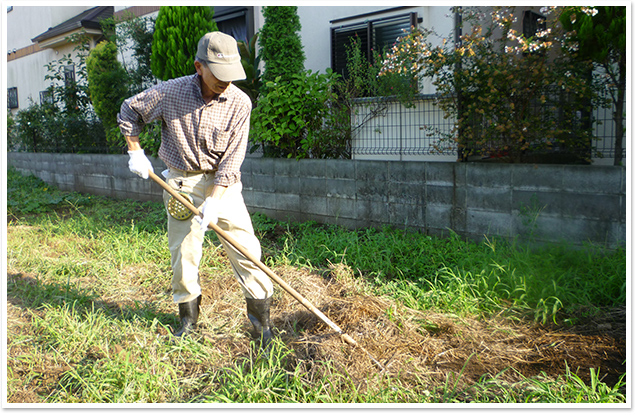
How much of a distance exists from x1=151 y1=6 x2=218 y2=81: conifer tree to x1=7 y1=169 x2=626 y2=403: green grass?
263cm

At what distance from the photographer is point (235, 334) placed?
292 cm

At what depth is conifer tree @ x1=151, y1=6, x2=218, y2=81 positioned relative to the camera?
682cm

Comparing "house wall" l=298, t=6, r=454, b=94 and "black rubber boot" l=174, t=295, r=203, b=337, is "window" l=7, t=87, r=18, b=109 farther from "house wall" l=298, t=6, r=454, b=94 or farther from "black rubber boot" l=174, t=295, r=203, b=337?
"black rubber boot" l=174, t=295, r=203, b=337

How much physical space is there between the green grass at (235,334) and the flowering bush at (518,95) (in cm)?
89

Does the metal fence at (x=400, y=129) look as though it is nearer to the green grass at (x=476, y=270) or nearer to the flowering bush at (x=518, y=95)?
the flowering bush at (x=518, y=95)

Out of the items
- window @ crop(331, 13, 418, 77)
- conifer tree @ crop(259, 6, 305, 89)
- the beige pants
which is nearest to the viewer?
the beige pants

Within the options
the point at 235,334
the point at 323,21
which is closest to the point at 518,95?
the point at 235,334

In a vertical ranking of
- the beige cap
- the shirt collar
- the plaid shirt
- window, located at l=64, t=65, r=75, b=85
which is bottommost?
the plaid shirt

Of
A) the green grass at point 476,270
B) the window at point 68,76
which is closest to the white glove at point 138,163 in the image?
the green grass at point 476,270

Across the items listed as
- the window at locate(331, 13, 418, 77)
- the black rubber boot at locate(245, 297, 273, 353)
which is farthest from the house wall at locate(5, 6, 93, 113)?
the black rubber boot at locate(245, 297, 273, 353)

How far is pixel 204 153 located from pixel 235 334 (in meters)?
1.09

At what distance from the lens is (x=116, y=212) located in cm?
649

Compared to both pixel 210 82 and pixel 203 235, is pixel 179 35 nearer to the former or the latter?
pixel 210 82

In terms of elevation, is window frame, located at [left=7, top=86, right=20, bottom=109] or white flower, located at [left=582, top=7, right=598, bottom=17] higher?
window frame, located at [left=7, top=86, right=20, bottom=109]
